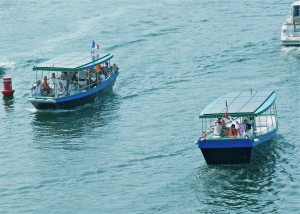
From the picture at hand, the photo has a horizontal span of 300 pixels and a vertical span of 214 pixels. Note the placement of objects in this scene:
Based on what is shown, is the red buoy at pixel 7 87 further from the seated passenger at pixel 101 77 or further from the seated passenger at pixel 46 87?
the seated passenger at pixel 101 77

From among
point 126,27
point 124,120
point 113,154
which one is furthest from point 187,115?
point 126,27

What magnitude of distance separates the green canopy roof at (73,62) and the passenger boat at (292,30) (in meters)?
17.8

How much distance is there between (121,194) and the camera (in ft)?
178

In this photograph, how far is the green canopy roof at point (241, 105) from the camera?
188 feet

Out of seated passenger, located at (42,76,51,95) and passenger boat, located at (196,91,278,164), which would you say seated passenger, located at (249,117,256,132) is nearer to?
passenger boat, located at (196,91,278,164)

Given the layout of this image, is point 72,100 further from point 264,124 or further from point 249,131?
point 249,131

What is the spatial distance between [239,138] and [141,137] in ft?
34.7

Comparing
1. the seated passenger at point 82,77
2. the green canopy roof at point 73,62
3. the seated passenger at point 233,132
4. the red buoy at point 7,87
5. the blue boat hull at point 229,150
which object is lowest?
the blue boat hull at point 229,150

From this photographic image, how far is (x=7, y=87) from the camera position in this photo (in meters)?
77.8

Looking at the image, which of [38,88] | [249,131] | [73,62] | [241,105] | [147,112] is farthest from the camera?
[73,62]

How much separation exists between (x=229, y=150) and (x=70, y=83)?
2157 centimetres

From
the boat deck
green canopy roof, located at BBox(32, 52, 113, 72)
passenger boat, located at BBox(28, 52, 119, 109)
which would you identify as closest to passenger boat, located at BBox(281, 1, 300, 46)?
green canopy roof, located at BBox(32, 52, 113, 72)

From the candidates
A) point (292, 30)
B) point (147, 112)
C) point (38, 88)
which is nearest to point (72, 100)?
point (38, 88)

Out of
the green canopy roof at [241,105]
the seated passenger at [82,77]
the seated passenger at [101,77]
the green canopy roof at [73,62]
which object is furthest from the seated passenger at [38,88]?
the green canopy roof at [241,105]
